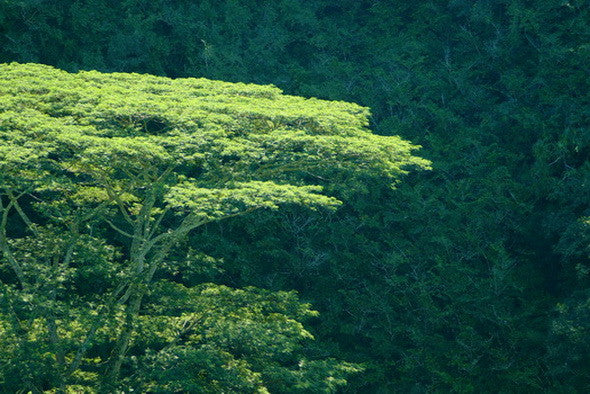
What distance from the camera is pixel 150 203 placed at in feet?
36.6

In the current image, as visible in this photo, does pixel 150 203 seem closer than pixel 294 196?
No

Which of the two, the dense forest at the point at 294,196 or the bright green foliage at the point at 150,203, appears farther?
the dense forest at the point at 294,196

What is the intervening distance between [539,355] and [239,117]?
932 centimetres

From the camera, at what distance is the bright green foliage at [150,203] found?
10000mm

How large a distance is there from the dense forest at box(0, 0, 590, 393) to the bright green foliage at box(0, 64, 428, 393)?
0.16 feet

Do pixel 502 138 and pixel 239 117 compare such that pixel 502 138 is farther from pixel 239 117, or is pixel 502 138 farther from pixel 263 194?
pixel 263 194

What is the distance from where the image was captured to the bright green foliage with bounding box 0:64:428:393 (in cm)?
1000

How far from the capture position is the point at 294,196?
1023cm

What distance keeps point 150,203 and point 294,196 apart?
2312 millimetres

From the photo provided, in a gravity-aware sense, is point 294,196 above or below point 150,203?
below

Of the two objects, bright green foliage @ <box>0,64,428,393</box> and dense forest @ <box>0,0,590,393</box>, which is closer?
bright green foliage @ <box>0,64,428,393</box>

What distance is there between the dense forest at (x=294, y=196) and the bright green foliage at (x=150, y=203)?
5cm

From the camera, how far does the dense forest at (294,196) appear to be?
10625 millimetres

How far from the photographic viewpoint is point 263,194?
1001 centimetres
